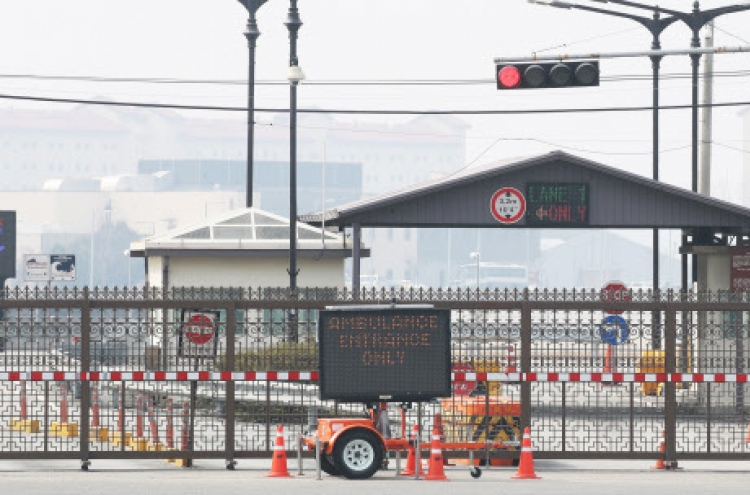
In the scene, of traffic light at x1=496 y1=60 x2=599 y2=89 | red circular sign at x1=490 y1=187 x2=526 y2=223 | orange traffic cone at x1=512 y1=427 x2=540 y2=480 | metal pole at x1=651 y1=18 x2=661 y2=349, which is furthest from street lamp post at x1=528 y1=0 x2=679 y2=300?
orange traffic cone at x1=512 y1=427 x2=540 y2=480

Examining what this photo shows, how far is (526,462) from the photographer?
22.8 metres

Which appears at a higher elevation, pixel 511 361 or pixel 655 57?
pixel 655 57

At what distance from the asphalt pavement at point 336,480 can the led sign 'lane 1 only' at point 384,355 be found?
114cm

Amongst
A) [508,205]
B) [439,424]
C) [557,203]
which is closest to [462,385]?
[439,424]

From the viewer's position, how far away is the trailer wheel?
22312 mm

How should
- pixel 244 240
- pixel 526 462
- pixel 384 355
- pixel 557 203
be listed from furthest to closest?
1. pixel 244 240
2. pixel 557 203
3. pixel 384 355
4. pixel 526 462

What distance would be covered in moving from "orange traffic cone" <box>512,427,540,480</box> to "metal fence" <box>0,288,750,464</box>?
1.15 meters

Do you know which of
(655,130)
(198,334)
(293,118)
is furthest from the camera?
(655,130)

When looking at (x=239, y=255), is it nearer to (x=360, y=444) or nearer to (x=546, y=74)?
(x=546, y=74)

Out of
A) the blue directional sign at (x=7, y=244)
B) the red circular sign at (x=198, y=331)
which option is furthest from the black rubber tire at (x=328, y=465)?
the blue directional sign at (x=7, y=244)

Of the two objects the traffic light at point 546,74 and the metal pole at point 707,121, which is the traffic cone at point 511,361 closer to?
the traffic light at point 546,74

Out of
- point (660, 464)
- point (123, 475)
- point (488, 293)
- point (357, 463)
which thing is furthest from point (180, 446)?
point (660, 464)

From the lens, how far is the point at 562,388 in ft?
78.9

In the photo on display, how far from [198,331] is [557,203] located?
52.7 feet
